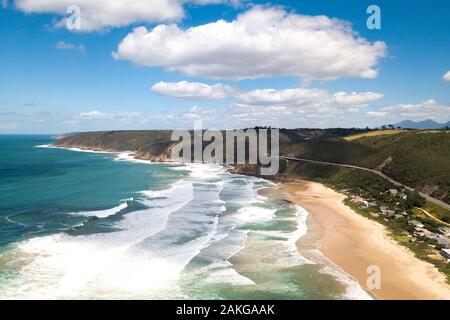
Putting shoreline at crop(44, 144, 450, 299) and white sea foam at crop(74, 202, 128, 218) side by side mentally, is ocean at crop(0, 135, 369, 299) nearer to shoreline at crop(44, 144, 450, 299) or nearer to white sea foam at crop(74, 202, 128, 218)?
white sea foam at crop(74, 202, 128, 218)

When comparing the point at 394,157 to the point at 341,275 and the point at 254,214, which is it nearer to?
the point at 254,214

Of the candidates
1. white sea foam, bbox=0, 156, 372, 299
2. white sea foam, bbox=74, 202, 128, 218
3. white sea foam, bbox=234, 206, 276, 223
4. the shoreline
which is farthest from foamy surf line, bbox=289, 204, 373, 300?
white sea foam, bbox=74, 202, 128, 218

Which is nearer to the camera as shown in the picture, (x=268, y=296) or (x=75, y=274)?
(x=268, y=296)

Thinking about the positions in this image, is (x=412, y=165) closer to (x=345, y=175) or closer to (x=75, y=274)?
(x=345, y=175)
